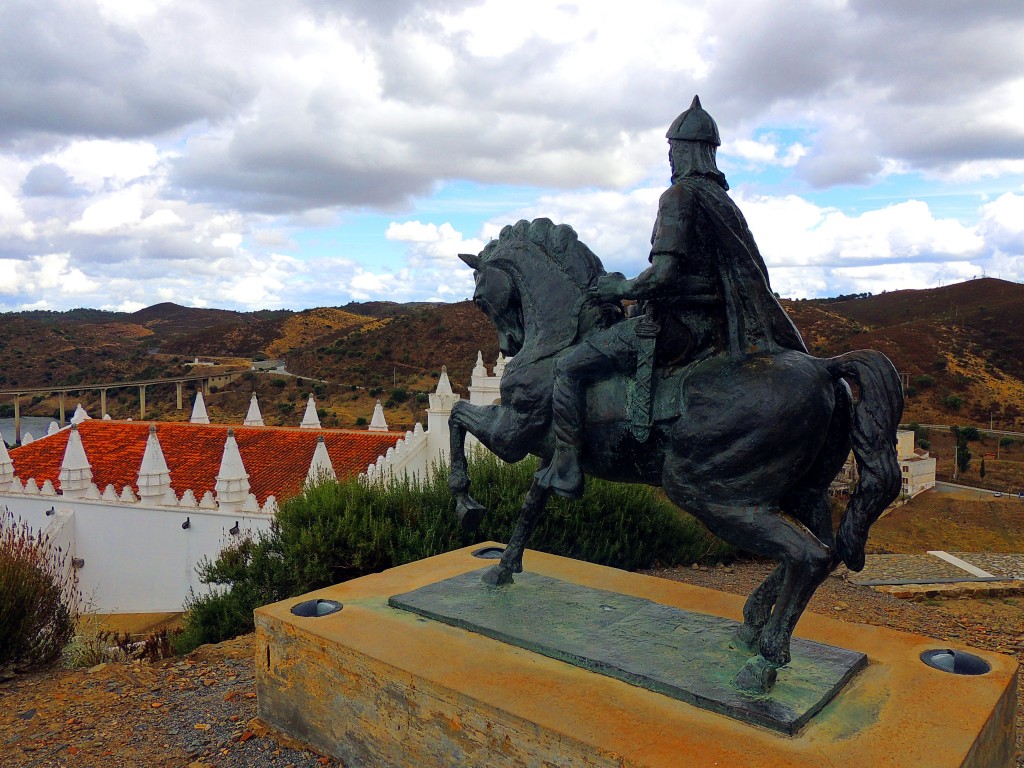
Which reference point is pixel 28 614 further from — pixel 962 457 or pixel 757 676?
pixel 962 457

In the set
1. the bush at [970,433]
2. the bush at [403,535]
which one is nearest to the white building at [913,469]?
the bush at [970,433]

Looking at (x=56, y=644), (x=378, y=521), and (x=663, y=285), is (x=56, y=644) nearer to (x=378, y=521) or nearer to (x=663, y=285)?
(x=378, y=521)

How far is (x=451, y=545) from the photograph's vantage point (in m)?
9.37

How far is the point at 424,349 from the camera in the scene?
71.7m

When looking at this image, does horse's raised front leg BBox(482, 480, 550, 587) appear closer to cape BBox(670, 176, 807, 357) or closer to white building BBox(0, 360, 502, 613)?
cape BBox(670, 176, 807, 357)

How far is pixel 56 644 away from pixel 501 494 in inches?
214

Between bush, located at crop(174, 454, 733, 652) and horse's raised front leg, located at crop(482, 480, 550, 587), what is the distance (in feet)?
10.5

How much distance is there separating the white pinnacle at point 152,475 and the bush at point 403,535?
404 inches

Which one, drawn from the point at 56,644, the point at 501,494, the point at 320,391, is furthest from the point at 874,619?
the point at 320,391

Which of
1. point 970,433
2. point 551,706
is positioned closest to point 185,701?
point 551,706

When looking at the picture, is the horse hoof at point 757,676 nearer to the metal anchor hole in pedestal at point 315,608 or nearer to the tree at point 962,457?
the metal anchor hole in pedestal at point 315,608

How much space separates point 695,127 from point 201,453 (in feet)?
75.5

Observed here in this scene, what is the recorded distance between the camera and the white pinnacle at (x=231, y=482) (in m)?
18.7

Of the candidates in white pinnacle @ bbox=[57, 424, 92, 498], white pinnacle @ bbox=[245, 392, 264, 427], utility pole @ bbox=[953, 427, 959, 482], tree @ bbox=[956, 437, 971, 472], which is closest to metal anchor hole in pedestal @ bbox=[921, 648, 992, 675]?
white pinnacle @ bbox=[57, 424, 92, 498]
